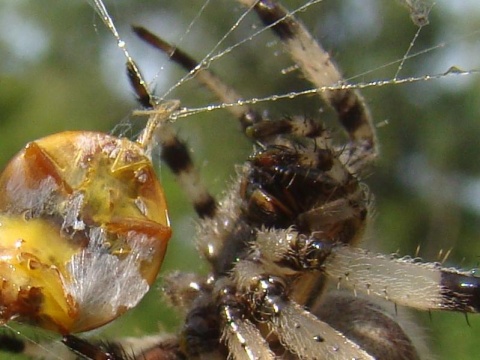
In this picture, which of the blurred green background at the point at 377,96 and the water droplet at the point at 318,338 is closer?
the water droplet at the point at 318,338

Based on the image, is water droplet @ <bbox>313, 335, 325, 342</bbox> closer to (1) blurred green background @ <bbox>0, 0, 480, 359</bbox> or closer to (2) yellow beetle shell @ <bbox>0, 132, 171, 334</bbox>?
(2) yellow beetle shell @ <bbox>0, 132, 171, 334</bbox>

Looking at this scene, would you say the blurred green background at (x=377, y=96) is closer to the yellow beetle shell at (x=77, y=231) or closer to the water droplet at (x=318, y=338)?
the water droplet at (x=318, y=338)

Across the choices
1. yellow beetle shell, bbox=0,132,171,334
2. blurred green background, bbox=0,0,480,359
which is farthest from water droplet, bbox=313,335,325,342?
blurred green background, bbox=0,0,480,359

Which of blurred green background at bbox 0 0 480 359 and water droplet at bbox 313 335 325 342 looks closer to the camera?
water droplet at bbox 313 335 325 342

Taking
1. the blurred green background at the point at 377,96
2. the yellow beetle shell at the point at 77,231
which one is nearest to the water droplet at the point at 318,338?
the yellow beetle shell at the point at 77,231

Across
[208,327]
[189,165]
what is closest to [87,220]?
[208,327]

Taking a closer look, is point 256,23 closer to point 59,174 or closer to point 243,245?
point 243,245

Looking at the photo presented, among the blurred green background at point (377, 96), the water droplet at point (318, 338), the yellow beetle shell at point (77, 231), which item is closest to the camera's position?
the yellow beetle shell at point (77, 231)

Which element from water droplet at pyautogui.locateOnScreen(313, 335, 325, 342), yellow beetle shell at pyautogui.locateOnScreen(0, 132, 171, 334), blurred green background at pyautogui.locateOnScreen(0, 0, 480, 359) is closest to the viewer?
yellow beetle shell at pyautogui.locateOnScreen(0, 132, 171, 334)

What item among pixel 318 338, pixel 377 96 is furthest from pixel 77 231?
pixel 377 96
